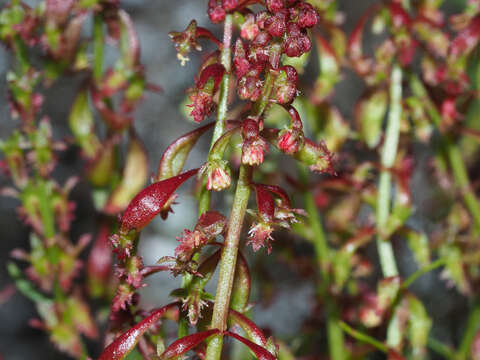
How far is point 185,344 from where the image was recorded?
395 millimetres

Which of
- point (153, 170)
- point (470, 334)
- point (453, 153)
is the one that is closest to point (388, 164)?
point (453, 153)

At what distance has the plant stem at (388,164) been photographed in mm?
753

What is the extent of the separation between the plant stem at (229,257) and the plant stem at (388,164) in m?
0.39

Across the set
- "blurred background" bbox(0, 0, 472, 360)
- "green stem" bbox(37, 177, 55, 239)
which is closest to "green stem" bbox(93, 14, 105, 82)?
"green stem" bbox(37, 177, 55, 239)

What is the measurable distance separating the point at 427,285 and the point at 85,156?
1.06 m

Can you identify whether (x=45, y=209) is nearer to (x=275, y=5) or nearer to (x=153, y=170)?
(x=275, y=5)

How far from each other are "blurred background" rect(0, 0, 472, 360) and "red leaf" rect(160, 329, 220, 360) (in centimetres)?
111

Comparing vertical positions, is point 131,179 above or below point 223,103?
above

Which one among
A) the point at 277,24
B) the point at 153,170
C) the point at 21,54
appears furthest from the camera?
the point at 153,170

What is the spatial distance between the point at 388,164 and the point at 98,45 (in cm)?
42

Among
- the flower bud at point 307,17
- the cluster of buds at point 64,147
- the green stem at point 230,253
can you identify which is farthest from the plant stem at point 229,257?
the cluster of buds at point 64,147

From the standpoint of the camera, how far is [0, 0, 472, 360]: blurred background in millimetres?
1680

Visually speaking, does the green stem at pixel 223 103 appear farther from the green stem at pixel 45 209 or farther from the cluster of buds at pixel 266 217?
the green stem at pixel 45 209

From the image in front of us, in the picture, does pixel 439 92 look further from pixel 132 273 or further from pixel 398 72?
pixel 132 273
